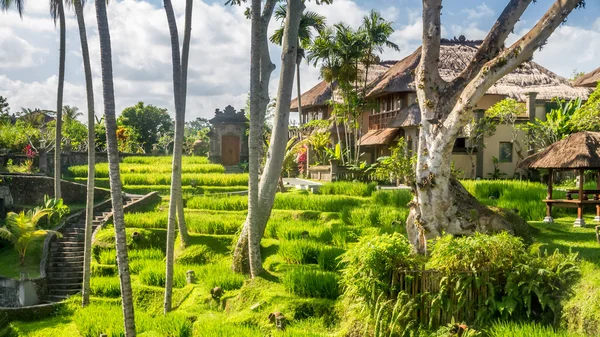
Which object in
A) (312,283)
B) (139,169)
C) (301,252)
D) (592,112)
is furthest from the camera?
(139,169)

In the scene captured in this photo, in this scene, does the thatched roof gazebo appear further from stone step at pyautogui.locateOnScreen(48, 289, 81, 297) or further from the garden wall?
→ the garden wall

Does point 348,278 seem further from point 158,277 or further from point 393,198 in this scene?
point 393,198

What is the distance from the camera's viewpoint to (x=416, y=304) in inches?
310

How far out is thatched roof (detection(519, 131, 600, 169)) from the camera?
1118 centimetres

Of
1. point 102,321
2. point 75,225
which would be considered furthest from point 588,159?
point 75,225

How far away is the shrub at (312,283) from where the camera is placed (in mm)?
9391

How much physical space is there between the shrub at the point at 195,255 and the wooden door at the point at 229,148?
1997cm

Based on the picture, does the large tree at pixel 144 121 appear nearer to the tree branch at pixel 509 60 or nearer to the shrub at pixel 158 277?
the shrub at pixel 158 277

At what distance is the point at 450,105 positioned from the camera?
9.94 metres

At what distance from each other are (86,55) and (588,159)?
12.8m

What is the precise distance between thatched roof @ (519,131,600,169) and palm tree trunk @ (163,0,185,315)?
7330 mm

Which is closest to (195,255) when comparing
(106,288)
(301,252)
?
(106,288)

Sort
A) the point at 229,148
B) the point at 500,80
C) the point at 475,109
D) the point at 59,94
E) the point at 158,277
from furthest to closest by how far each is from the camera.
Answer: the point at 229,148, the point at 500,80, the point at 475,109, the point at 59,94, the point at 158,277

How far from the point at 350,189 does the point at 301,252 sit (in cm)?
701
